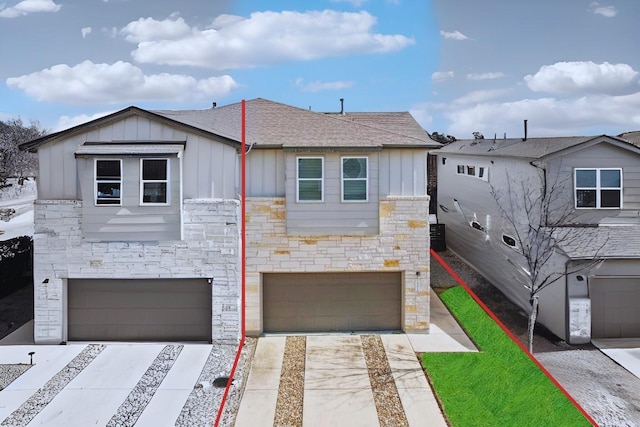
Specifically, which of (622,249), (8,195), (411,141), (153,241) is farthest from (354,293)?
(8,195)

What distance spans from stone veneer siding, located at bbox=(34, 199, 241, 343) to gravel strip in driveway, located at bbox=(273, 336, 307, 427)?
57.8 inches

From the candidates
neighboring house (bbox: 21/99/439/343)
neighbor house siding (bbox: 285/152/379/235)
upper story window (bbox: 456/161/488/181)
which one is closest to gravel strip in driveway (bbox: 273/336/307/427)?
neighboring house (bbox: 21/99/439/343)

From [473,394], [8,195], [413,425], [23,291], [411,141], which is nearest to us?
[413,425]

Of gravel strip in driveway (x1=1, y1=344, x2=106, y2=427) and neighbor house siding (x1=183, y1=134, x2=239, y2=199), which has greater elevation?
neighbor house siding (x1=183, y1=134, x2=239, y2=199)

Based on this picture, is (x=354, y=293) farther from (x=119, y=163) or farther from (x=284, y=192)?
(x=119, y=163)

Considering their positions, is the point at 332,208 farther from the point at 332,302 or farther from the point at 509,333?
the point at 509,333

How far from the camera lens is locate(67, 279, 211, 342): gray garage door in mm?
11742

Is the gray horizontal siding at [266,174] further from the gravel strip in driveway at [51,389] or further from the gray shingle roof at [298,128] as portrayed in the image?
the gravel strip in driveway at [51,389]

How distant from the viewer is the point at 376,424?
805 centimetres

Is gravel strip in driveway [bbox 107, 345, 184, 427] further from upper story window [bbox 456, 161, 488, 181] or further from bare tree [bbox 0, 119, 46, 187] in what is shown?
bare tree [bbox 0, 119, 46, 187]

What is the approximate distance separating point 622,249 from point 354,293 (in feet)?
21.0

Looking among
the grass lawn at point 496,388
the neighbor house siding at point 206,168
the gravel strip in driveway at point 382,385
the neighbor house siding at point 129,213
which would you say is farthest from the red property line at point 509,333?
the neighbor house siding at point 129,213

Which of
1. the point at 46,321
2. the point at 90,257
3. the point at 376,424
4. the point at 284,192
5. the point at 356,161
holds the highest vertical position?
the point at 356,161

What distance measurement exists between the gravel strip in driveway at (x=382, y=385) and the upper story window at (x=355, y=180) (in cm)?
349
